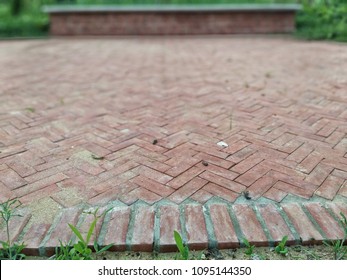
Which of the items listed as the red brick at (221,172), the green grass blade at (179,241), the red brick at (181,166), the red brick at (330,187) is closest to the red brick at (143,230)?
the green grass blade at (179,241)

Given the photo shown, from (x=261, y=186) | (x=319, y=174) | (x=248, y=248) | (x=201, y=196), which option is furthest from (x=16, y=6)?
(x=248, y=248)

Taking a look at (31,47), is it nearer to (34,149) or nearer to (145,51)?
(145,51)

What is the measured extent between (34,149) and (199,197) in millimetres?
1335

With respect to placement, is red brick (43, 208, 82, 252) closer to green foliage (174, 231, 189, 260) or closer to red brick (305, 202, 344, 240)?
green foliage (174, 231, 189, 260)

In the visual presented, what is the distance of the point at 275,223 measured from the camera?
152 centimetres

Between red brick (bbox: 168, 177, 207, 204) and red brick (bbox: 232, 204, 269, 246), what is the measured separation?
260 millimetres

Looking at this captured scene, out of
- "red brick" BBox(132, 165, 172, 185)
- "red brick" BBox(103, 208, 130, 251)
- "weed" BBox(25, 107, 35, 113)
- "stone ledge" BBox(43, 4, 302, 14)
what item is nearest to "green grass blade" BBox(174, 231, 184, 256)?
"red brick" BBox(103, 208, 130, 251)

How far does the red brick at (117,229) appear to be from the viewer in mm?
1412

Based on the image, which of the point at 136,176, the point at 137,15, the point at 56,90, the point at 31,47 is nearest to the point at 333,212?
the point at 136,176

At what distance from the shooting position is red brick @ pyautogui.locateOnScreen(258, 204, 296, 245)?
1.43 meters

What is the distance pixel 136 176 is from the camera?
6.31ft

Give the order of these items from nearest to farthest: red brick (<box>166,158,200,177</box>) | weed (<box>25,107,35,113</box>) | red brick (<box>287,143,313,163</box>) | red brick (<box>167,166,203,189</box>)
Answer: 1. red brick (<box>167,166,203,189</box>)
2. red brick (<box>166,158,200,177</box>)
3. red brick (<box>287,143,313,163</box>)
4. weed (<box>25,107,35,113</box>)

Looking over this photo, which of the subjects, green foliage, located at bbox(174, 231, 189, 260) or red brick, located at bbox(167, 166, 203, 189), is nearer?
green foliage, located at bbox(174, 231, 189, 260)

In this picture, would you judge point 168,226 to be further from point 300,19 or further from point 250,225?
point 300,19
